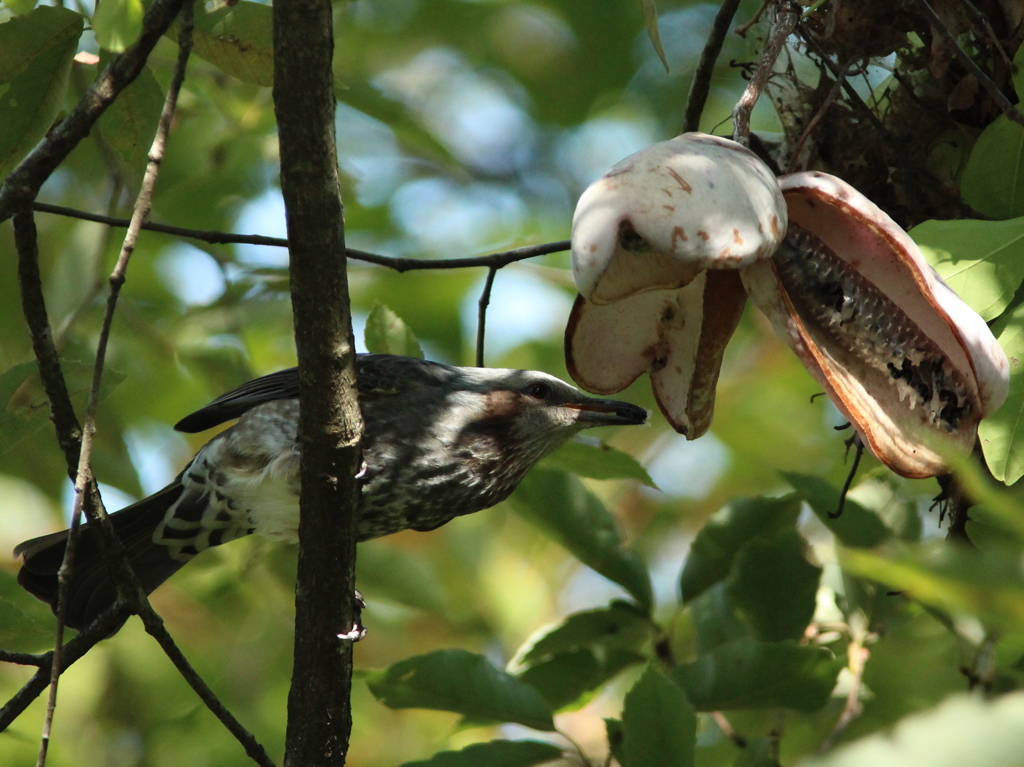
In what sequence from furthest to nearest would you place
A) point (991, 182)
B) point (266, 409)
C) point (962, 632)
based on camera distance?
point (266, 409) < point (962, 632) < point (991, 182)

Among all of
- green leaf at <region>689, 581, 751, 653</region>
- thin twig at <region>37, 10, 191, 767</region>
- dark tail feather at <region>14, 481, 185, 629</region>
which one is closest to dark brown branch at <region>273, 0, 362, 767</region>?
thin twig at <region>37, 10, 191, 767</region>

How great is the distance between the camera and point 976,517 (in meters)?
1.98

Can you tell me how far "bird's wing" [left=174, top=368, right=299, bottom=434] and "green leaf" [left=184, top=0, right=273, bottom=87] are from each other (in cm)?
113

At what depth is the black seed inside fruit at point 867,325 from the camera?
1.77 metres

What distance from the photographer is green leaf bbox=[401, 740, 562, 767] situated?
2348 mm

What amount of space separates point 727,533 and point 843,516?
310 mm

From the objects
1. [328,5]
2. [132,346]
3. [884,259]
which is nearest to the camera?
[328,5]

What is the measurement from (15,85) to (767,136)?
167 cm

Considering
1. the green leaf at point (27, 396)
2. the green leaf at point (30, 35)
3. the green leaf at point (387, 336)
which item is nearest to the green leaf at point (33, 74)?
the green leaf at point (30, 35)

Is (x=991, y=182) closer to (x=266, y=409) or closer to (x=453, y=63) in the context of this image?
(x=266, y=409)

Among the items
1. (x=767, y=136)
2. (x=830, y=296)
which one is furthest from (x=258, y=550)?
(x=830, y=296)

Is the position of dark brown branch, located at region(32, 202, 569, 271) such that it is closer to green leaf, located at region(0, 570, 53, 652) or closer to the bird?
the bird

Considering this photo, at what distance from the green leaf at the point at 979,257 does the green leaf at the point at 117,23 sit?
52.2 inches

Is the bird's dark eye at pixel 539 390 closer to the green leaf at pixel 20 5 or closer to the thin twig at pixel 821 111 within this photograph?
the thin twig at pixel 821 111
